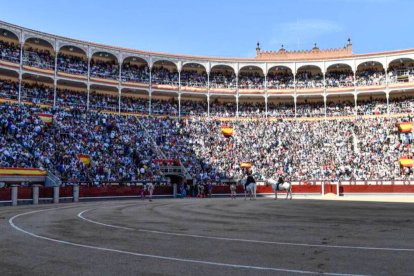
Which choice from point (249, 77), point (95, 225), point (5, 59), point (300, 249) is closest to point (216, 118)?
point (249, 77)

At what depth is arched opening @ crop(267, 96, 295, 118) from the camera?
56.0 meters

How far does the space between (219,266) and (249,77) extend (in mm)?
54606

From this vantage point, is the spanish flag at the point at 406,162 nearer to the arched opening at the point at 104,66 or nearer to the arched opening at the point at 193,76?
the arched opening at the point at 193,76

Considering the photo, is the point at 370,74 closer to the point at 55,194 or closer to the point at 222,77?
the point at 222,77

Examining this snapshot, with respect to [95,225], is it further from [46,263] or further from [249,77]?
[249,77]

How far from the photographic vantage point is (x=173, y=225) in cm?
1213

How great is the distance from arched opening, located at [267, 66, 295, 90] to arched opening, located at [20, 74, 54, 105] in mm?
25997

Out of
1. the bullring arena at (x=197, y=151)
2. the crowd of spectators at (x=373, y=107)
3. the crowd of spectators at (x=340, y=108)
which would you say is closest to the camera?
the bullring arena at (x=197, y=151)

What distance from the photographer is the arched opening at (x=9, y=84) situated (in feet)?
145

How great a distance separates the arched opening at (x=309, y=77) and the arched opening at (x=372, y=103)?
5.29 metres

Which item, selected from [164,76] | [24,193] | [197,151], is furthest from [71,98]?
[24,193]

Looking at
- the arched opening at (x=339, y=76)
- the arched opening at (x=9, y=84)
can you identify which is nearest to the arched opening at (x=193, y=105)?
the arched opening at (x=339, y=76)

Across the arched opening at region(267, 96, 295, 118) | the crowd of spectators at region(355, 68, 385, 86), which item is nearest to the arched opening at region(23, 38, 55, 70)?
the arched opening at region(267, 96, 295, 118)

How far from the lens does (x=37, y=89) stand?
48250mm
